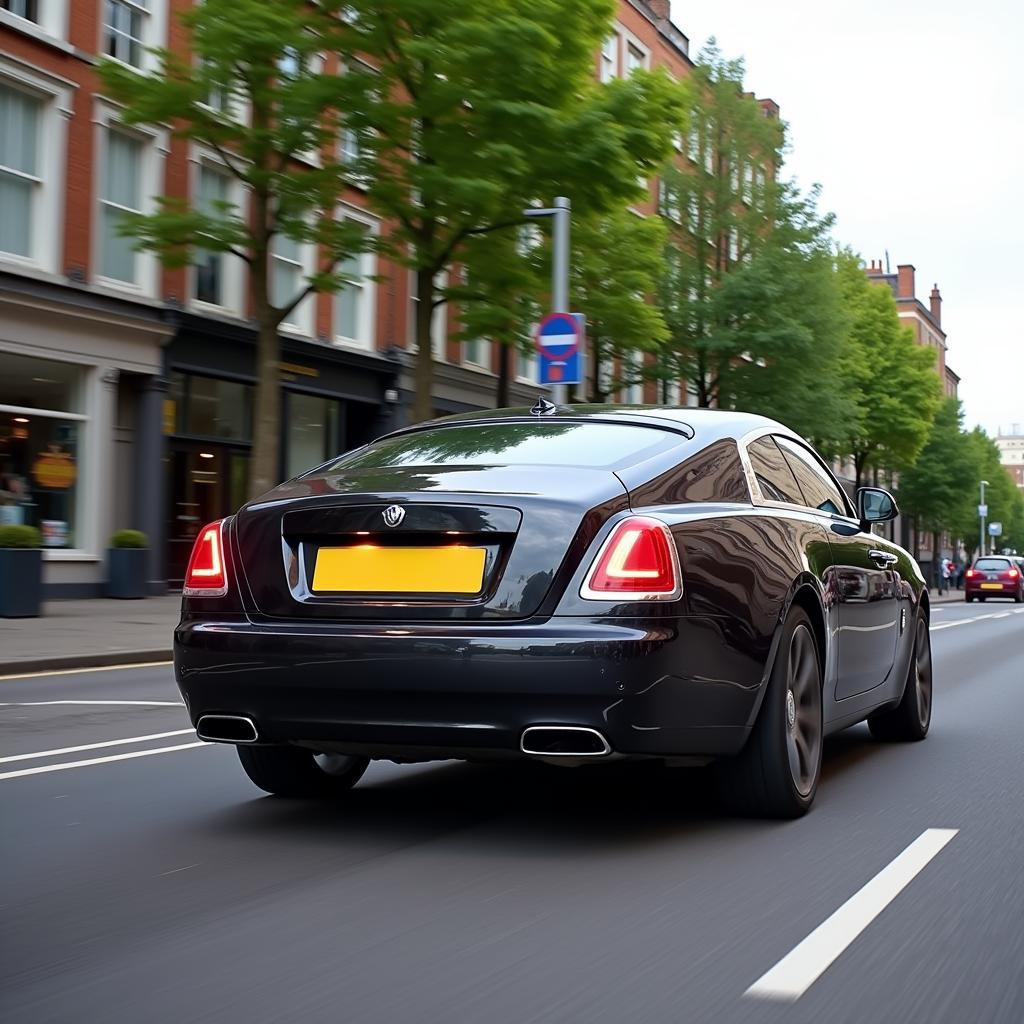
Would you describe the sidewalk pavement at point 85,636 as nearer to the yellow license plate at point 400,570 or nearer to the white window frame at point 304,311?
the white window frame at point 304,311

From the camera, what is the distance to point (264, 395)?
18203 millimetres

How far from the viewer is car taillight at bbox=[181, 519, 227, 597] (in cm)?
526

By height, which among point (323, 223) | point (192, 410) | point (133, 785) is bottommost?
point (133, 785)

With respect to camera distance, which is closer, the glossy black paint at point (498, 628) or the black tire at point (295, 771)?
the glossy black paint at point (498, 628)

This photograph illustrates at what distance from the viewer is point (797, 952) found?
3.77 meters

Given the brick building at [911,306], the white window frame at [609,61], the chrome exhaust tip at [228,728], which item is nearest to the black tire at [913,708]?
the chrome exhaust tip at [228,728]

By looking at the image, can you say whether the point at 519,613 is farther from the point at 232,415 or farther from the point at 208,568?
the point at 232,415

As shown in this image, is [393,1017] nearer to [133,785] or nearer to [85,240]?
[133,785]

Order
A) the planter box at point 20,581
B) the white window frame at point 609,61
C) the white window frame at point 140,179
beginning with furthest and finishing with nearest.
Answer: the white window frame at point 609,61
the white window frame at point 140,179
the planter box at point 20,581

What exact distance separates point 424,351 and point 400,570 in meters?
15.5

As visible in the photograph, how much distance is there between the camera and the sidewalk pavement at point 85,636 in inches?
490

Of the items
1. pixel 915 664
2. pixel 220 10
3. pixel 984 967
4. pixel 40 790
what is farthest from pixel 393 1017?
pixel 220 10

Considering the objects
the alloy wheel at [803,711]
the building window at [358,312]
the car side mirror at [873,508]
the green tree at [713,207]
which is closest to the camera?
the alloy wheel at [803,711]

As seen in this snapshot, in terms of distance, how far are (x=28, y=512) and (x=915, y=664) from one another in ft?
50.8
